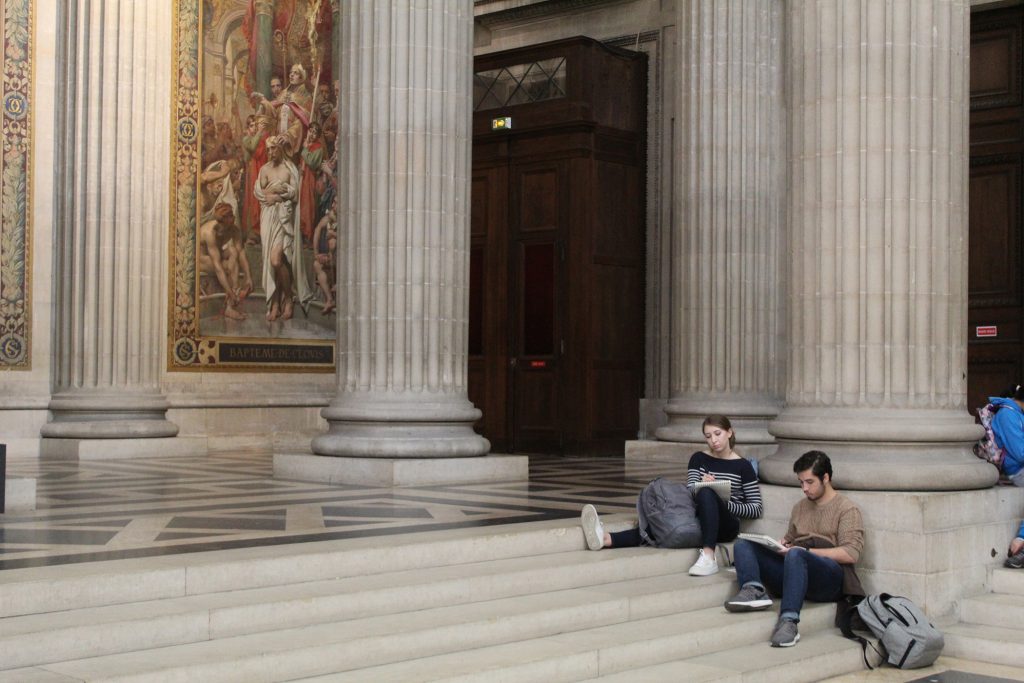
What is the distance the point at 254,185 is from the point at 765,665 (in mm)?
11649

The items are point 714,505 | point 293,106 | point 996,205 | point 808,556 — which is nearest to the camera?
point 808,556

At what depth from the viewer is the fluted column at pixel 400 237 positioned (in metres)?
11.6

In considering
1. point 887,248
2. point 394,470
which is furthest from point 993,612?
point 394,470

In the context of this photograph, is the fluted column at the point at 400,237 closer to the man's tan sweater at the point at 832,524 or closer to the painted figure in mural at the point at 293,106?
the man's tan sweater at the point at 832,524

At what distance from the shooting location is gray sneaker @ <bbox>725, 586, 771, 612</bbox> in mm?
7973

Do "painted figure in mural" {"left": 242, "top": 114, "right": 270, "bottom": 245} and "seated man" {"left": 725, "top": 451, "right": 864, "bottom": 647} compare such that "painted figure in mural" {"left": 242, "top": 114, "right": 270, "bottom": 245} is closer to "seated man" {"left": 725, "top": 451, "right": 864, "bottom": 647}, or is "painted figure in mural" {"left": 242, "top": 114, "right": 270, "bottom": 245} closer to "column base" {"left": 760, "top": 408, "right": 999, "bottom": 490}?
"column base" {"left": 760, "top": 408, "right": 999, "bottom": 490}

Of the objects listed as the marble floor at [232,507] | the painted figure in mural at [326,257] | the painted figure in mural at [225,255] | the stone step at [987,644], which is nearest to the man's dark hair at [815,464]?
the stone step at [987,644]

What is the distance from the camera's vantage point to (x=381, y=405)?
11594mm

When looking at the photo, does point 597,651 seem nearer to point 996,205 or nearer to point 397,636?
point 397,636

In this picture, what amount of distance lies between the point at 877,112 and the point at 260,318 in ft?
33.5

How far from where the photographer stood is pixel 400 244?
1161cm

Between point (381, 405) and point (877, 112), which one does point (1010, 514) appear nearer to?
point (877, 112)

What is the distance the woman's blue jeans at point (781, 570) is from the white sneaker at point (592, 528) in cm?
84

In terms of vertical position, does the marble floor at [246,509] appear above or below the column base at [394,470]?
below
